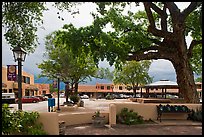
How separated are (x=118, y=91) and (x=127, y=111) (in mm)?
69679

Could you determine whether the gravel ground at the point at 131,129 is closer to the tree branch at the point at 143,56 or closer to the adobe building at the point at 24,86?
the tree branch at the point at 143,56

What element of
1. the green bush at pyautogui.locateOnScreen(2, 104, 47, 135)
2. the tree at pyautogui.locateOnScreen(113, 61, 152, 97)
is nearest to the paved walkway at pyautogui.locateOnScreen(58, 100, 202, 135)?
the green bush at pyautogui.locateOnScreen(2, 104, 47, 135)

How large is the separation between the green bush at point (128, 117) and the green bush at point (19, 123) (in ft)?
14.7

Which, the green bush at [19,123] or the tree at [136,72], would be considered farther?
the tree at [136,72]

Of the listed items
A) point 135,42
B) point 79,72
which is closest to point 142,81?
point 79,72

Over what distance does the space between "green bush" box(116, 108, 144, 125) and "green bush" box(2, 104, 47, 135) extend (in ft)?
14.7

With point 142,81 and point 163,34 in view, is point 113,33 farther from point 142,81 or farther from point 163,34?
point 142,81

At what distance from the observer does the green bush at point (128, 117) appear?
1092 centimetres

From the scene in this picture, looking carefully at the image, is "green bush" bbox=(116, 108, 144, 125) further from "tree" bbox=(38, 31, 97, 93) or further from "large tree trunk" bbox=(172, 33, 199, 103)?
"tree" bbox=(38, 31, 97, 93)

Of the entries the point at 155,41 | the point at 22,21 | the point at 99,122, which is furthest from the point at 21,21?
the point at 155,41

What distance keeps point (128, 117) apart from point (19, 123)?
555 cm

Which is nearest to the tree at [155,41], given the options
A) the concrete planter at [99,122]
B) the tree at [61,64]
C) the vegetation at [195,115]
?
the vegetation at [195,115]

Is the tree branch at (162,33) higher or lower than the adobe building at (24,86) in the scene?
higher

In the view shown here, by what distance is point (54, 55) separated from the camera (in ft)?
102
